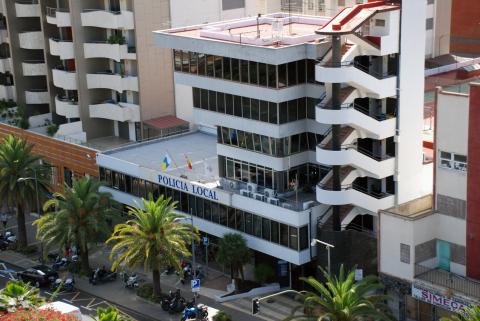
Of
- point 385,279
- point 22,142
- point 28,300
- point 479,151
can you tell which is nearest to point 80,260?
point 22,142

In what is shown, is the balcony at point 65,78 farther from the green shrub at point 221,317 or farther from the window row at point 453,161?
the window row at point 453,161

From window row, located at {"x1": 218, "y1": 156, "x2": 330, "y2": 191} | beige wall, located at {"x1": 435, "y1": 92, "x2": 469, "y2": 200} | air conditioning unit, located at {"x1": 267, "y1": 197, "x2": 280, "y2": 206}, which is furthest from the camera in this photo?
window row, located at {"x1": 218, "y1": 156, "x2": 330, "y2": 191}

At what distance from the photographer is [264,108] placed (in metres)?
76.0

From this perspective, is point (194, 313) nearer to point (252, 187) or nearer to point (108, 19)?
point (252, 187)

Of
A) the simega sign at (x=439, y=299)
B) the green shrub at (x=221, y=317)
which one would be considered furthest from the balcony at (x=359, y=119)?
the green shrub at (x=221, y=317)

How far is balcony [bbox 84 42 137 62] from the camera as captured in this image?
97.1 m

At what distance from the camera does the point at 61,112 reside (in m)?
104

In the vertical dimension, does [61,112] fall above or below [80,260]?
above

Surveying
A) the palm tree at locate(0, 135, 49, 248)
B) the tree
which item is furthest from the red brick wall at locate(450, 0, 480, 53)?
the palm tree at locate(0, 135, 49, 248)

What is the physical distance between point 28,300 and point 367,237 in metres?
26.7

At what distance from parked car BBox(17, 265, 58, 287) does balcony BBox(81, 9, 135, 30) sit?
2804 centimetres

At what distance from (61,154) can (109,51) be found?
12021mm

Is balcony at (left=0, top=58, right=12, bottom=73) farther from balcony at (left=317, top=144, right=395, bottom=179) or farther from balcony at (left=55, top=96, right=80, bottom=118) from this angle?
balcony at (left=317, top=144, right=395, bottom=179)

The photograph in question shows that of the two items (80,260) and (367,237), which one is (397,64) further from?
(80,260)
